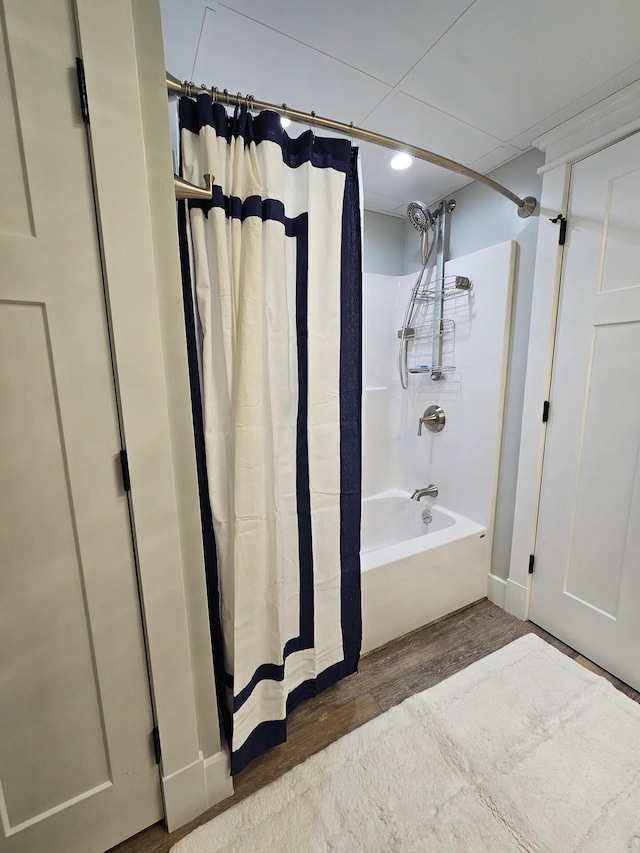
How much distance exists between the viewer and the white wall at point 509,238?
1.75 m

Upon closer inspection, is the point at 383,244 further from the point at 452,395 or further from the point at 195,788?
the point at 195,788

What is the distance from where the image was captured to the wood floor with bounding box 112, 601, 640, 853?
3.77ft

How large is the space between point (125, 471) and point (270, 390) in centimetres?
46

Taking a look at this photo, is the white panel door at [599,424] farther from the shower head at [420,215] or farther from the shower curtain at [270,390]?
the shower curtain at [270,390]

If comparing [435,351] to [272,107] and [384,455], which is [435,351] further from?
[272,107]

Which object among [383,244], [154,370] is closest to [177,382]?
[154,370]

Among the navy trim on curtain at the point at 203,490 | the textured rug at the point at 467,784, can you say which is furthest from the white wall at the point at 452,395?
the navy trim on curtain at the point at 203,490

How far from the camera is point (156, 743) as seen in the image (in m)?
1.00

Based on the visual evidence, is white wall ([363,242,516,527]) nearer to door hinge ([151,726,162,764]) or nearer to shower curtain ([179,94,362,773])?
shower curtain ([179,94,362,773])

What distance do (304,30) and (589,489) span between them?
2064 mm

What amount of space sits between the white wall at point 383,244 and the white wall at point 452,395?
0.29ft

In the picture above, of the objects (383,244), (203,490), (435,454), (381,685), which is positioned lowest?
(381,685)

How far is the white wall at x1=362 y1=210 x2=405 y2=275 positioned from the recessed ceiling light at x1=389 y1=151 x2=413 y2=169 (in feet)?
1.74

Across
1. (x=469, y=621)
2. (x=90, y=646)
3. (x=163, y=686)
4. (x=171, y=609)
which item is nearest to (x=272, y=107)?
(x=171, y=609)
